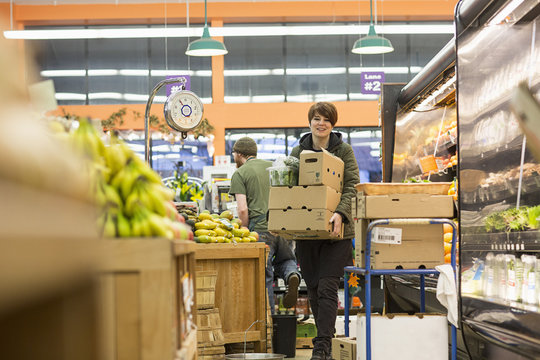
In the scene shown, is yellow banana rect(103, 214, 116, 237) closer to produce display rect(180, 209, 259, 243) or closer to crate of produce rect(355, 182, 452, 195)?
crate of produce rect(355, 182, 452, 195)

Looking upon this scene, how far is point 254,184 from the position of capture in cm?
610

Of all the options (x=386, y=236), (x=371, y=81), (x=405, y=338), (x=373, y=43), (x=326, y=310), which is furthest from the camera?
(x=371, y=81)

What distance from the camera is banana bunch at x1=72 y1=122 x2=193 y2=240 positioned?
152 cm

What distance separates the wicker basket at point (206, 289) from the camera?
5.05 m

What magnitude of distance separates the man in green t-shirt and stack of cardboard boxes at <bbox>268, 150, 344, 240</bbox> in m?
1.27

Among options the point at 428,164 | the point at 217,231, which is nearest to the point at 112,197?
the point at 217,231

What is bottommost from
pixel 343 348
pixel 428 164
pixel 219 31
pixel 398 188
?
pixel 343 348

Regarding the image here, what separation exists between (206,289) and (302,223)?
0.94 m

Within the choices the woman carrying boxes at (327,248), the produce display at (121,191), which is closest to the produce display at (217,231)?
the woman carrying boxes at (327,248)

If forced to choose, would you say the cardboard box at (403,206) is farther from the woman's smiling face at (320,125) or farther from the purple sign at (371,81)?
the purple sign at (371,81)

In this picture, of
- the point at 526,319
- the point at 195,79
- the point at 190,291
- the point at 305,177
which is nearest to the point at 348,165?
the point at 305,177

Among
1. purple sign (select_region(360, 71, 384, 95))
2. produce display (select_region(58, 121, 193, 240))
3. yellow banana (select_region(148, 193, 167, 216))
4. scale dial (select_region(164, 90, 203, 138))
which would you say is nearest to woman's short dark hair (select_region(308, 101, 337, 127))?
scale dial (select_region(164, 90, 203, 138))

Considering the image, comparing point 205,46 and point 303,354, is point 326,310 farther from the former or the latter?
point 205,46

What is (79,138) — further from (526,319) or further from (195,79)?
(195,79)
